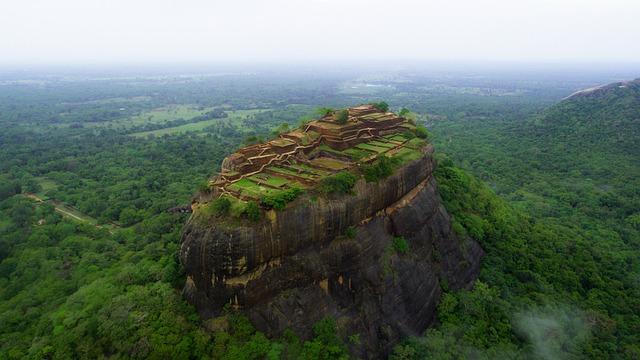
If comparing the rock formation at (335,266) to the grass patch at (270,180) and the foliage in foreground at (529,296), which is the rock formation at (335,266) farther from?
the grass patch at (270,180)

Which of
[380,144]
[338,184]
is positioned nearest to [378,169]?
[338,184]

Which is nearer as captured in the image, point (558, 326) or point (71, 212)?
point (558, 326)

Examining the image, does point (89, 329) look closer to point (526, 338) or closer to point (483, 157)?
point (526, 338)

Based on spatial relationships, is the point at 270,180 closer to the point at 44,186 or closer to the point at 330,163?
the point at 330,163

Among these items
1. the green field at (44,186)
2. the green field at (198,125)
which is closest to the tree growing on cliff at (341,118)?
the green field at (44,186)

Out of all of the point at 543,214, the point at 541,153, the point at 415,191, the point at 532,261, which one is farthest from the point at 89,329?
the point at 541,153

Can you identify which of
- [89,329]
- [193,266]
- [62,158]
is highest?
[193,266]
